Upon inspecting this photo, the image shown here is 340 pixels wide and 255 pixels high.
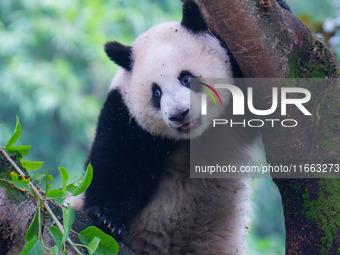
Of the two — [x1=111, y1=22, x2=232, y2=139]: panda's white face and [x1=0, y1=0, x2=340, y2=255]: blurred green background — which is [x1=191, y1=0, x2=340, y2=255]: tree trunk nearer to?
[x1=111, y1=22, x2=232, y2=139]: panda's white face

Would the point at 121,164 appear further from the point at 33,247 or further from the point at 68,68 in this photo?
the point at 68,68

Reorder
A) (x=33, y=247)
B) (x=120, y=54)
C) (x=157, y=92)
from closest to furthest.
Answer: (x=33, y=247) → (x=157, y=92) → (x=120, y=54)

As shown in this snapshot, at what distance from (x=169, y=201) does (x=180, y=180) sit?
0.15m

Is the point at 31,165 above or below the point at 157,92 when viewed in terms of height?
below

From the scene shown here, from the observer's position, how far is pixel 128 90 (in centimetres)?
313

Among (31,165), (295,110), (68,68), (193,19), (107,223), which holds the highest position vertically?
(193,19)

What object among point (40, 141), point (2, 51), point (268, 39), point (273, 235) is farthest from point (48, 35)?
point (268, 39)

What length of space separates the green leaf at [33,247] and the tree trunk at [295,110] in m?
1.20

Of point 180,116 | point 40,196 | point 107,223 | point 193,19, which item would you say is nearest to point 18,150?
point 40,196

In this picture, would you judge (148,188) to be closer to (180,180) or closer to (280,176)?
(180,180)

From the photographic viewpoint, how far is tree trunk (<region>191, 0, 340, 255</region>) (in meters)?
2.21

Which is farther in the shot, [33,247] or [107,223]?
[107,223]

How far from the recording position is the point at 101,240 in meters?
1.95

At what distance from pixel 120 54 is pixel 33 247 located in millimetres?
1628
